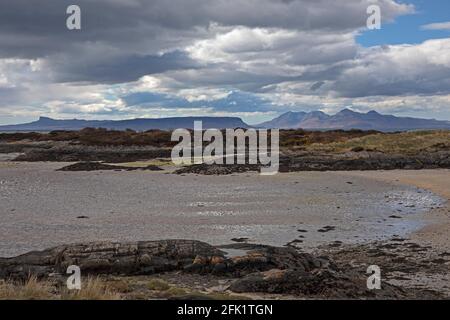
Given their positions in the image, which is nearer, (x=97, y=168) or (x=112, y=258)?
(x=112, y=258)

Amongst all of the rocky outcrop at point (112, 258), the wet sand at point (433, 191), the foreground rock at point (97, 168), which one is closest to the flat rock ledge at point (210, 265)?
the rocky outcrop at point (112, 258)

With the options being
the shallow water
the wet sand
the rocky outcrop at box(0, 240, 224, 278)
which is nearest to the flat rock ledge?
the rocky outcrop at box(0, 240, 224, 278)

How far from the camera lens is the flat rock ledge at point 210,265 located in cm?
1016

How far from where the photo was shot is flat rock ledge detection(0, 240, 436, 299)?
10156 millimetres

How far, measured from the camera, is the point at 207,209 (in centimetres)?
2302

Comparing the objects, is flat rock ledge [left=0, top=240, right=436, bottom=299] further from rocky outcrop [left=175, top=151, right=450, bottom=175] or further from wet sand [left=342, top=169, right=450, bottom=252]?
rocky outcrop [left=175, top=151, right=450, bottom=175]

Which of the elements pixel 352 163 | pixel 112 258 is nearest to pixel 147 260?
pixel 112 258

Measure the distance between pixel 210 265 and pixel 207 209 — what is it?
11151 millimetres

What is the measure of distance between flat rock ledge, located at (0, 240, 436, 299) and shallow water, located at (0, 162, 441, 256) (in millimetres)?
3283

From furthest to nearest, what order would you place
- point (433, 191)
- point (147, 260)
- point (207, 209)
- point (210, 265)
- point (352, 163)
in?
point (352, 163) → point (433, 191) → point (207, 209) → point (147, 260) → point (210, 265)

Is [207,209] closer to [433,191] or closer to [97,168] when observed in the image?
[433,191]

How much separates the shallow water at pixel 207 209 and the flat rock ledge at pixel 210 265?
10.8 ft

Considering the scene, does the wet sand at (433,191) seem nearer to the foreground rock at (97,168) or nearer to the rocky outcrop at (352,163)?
the rocky outcrop at (352,163)

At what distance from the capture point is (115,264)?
11875 millimetres
